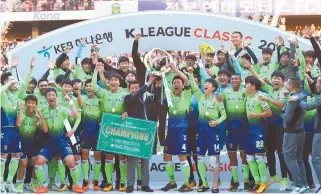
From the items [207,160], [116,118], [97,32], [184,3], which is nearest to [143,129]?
[116,118]

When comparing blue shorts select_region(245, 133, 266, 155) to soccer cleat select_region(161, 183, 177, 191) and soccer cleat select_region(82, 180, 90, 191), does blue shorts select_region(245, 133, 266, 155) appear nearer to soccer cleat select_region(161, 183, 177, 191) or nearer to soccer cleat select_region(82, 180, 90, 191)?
soccer cleat select_region(161, 183, 177, 191)

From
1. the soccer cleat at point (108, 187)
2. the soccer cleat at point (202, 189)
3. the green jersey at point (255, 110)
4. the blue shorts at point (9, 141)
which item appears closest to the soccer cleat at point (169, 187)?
the soccer cleat at point (202, 189)

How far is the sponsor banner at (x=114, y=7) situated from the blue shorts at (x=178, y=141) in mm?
8661

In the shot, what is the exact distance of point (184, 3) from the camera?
17.9m

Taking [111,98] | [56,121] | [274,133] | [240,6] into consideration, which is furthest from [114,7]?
[274,133]

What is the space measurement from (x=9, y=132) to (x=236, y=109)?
3237 mm

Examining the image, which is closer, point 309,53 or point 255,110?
point 255,110

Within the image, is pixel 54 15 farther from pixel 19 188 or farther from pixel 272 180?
pixel 272 180

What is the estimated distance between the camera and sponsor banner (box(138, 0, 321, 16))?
16250 millimetres

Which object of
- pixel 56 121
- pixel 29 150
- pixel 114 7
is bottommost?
pixel 29 150

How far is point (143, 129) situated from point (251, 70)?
1.79 meters

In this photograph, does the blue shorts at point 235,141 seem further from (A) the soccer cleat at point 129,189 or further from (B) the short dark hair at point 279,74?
(A) the soccer cleat at point 129,189

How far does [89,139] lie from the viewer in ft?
27.4

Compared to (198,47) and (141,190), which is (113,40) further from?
(141,190)
